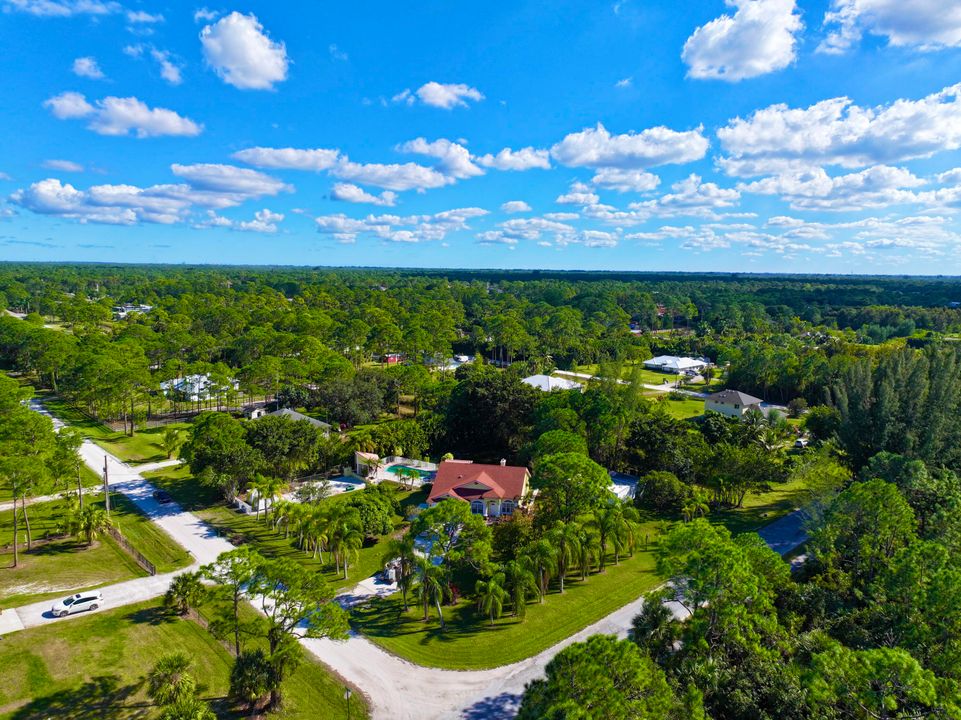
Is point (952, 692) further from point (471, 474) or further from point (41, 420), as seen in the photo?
point (41, 420)

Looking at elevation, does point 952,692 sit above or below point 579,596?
above

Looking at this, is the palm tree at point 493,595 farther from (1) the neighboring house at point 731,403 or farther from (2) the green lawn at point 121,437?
(1) the neighboring house at point 731,403

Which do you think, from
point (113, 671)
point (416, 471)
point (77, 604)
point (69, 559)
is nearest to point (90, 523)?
point (69, 559)

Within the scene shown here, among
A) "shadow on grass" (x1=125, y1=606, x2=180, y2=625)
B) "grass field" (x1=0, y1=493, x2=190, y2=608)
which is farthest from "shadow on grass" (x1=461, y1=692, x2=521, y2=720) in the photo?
"grass field" (x1=0, y1=493, x2=190, y2=608)

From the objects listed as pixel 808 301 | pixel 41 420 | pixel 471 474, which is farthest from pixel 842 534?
pixel 808 301

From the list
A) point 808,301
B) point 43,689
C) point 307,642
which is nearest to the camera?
point 43,689

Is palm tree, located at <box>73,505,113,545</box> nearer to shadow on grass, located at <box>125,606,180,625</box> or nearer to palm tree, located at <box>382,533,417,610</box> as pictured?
shadow on grass, located at <box>125,606,180,625</box>

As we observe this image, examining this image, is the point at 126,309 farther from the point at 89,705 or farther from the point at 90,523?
the point at 89,705

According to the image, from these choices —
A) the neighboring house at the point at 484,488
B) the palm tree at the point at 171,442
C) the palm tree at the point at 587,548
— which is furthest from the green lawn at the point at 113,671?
the palm tree at the point at 171,442
